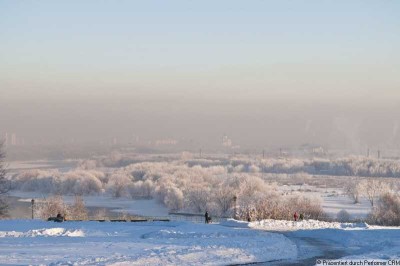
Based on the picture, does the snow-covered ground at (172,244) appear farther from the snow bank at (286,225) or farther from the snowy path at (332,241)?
the snow bank at (286,225)

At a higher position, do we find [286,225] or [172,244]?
[172,244]

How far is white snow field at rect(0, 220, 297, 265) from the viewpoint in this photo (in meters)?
21.6

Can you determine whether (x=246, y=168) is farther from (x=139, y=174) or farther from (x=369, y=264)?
(x=369, y=264)

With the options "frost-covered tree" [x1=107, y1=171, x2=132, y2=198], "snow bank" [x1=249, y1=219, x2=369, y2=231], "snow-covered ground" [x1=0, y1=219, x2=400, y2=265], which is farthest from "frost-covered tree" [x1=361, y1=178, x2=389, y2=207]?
"snow-covered ground" [x1=0, y1=219, x2=400, y2=265]

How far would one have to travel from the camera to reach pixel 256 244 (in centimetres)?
2519

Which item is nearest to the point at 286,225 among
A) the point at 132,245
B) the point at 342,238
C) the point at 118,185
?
the point at 342,238

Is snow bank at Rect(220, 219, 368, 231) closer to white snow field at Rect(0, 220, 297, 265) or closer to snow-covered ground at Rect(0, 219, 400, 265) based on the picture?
snow-covered ground at Rect(0, 219, 400, 265)

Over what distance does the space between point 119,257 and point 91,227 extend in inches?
358

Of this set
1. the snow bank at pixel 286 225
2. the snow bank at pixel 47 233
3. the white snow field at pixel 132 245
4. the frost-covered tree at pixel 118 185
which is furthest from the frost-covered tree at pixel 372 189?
Result: the snow bank at pixel 47 233

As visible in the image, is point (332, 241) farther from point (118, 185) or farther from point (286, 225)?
point (118, 185)

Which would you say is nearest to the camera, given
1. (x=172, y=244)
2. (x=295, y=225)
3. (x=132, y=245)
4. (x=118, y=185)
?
(x=132, y=245)

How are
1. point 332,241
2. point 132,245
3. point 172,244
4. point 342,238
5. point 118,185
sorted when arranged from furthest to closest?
point 118,185 < point 342,238 < point 332,241 < point 172,244 < point 132,245

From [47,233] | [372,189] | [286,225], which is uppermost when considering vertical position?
[47,233]

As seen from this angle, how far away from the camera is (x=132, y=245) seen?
24.8 metres
